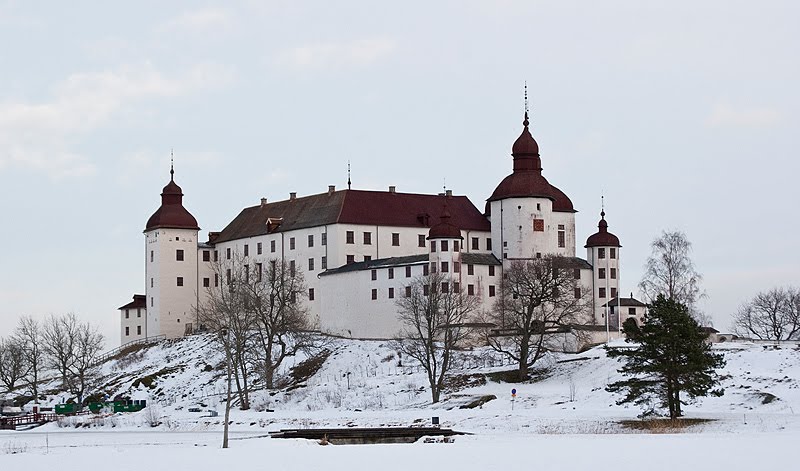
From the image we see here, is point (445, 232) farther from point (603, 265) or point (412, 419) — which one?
point (412, 419)

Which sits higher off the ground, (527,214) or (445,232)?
(527,214)

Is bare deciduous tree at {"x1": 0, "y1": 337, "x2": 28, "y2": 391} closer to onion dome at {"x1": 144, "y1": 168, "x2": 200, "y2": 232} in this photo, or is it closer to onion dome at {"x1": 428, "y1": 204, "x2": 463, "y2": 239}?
onion dome at {"x1": 144, "y1": 168, "x2": 200, "y2": 232}

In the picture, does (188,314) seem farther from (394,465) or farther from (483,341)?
(394,465)

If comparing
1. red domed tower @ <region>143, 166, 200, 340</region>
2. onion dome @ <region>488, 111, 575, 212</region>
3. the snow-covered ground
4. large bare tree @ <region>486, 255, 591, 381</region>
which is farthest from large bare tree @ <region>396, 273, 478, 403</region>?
red domed tower @ <region>143, 166, 200, 340</region>

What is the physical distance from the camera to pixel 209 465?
148 ft

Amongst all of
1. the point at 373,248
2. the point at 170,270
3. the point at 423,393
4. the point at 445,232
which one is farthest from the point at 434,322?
the point at 170,270

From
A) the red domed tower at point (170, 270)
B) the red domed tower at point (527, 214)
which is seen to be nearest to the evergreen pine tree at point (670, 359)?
the red domed tower at point (527, 214)

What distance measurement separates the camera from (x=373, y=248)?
107125mm

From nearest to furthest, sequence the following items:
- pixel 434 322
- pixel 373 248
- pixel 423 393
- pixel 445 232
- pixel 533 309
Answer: pixel 423 393, pixel 434 322, pixel 533 309, pixel 445 232, pixel 373 248

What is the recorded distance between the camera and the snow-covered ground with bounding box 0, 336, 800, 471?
4634cm

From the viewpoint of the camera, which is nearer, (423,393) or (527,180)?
(423,393)

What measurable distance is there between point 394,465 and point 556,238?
57700 millimetres

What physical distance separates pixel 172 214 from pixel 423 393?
40552mm

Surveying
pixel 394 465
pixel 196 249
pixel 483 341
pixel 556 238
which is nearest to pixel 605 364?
pixel 483 341
